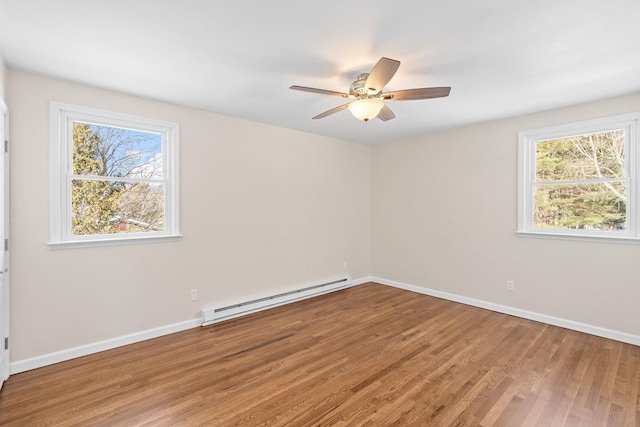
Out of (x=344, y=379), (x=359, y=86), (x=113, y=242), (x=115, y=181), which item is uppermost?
(x=359, y=86)

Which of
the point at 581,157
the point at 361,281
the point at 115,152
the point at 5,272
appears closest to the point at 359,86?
the point at 115,152

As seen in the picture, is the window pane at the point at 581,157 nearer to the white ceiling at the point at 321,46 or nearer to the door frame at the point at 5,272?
the white ceiling at the point at 321,46

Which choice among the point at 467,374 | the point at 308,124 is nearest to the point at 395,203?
the point at 308,124

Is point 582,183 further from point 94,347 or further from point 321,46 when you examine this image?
point 94,347

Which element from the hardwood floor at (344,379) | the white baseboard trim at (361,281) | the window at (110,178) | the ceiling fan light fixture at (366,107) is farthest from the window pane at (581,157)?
the window at (110,178)

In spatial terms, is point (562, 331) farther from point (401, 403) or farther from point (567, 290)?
point (401, 403)

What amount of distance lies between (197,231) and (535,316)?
4054 millimetres

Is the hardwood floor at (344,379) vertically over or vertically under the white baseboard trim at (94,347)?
under

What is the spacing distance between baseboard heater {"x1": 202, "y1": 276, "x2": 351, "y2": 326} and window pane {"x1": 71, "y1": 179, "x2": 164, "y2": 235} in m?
1.14

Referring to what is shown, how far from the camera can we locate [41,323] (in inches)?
101

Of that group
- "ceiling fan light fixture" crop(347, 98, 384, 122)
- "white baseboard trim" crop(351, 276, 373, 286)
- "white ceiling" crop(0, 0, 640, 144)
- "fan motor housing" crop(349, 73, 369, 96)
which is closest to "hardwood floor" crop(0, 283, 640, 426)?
"white baseboard trim" crop(351, 276, 373, 286)

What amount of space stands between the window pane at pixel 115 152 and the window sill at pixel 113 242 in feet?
2.08

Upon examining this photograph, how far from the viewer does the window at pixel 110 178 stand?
8.77 ft

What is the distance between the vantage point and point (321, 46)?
207cm
